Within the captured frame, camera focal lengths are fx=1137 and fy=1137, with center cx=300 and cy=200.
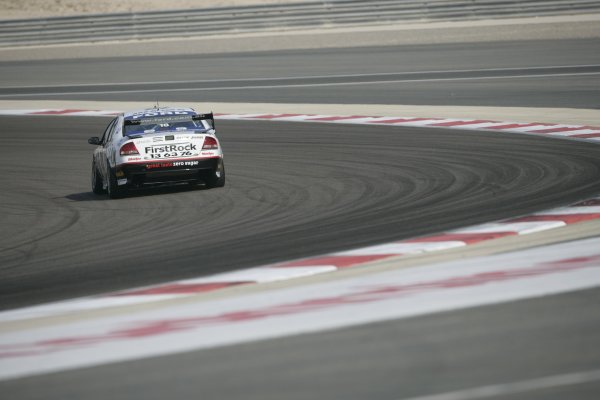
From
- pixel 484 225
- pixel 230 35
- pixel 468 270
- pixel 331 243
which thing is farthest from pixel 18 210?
pixel 230 35

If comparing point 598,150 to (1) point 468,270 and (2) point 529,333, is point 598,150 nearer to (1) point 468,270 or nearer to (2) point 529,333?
(1) point 468,270

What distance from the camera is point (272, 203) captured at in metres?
13.9

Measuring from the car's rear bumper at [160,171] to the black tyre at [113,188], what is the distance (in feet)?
0.24

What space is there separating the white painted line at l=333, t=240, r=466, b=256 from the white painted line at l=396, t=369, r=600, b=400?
13.3 ft

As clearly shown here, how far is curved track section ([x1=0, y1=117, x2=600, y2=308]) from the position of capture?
10.7 metres

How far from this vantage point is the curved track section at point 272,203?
10680 millimetres

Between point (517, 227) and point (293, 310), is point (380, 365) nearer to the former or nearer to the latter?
point (293, 310)

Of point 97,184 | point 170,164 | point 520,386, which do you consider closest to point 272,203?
point 170,164

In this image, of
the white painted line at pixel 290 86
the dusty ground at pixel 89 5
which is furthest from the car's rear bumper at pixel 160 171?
the dusty ground at pixel 89 5

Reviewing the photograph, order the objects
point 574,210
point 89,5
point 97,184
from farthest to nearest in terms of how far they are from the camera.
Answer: point 89,5 → point 97,184 → point 574,210

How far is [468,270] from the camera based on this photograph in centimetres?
919

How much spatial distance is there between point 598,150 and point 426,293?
9.36 meters

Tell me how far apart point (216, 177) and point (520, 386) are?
984 centimetres

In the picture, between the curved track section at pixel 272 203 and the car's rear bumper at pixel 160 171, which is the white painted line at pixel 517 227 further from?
the car's rear bumper at pixel 160 171
